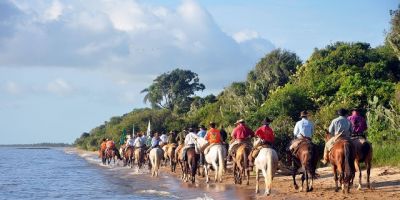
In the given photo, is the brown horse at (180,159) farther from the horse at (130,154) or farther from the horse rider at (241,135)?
the horse at (130,154)

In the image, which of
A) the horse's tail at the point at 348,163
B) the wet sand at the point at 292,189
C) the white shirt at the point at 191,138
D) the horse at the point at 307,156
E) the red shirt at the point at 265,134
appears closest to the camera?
the horse's tail at the point at 348,163

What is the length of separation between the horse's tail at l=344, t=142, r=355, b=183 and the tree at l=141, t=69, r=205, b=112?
238 ft

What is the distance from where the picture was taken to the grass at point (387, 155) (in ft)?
65.9

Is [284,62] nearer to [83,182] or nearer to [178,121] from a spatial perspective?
[178,121]

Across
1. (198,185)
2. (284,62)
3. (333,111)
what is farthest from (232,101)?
(198,185)

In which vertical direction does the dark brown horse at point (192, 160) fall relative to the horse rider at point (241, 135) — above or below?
below

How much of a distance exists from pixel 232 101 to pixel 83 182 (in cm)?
2411

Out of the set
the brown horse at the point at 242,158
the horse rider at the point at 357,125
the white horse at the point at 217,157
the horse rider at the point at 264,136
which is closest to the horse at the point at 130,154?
the white horse at the point at 217,157

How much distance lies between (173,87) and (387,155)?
68.7 meters

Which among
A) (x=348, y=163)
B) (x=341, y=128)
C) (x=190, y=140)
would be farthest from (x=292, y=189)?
(x=190, y=140)

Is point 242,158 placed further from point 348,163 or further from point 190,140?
point 348,163

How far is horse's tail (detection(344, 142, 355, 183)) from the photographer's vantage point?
1470cm

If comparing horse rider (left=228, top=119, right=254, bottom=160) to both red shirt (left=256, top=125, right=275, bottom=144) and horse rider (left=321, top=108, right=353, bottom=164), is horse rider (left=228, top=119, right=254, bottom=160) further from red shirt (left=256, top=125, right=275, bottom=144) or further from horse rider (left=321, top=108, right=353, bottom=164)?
horse rider (left=321, top=108, right=353, bottom=164)

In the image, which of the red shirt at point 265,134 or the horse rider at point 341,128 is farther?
the red shirt at point 265,134
